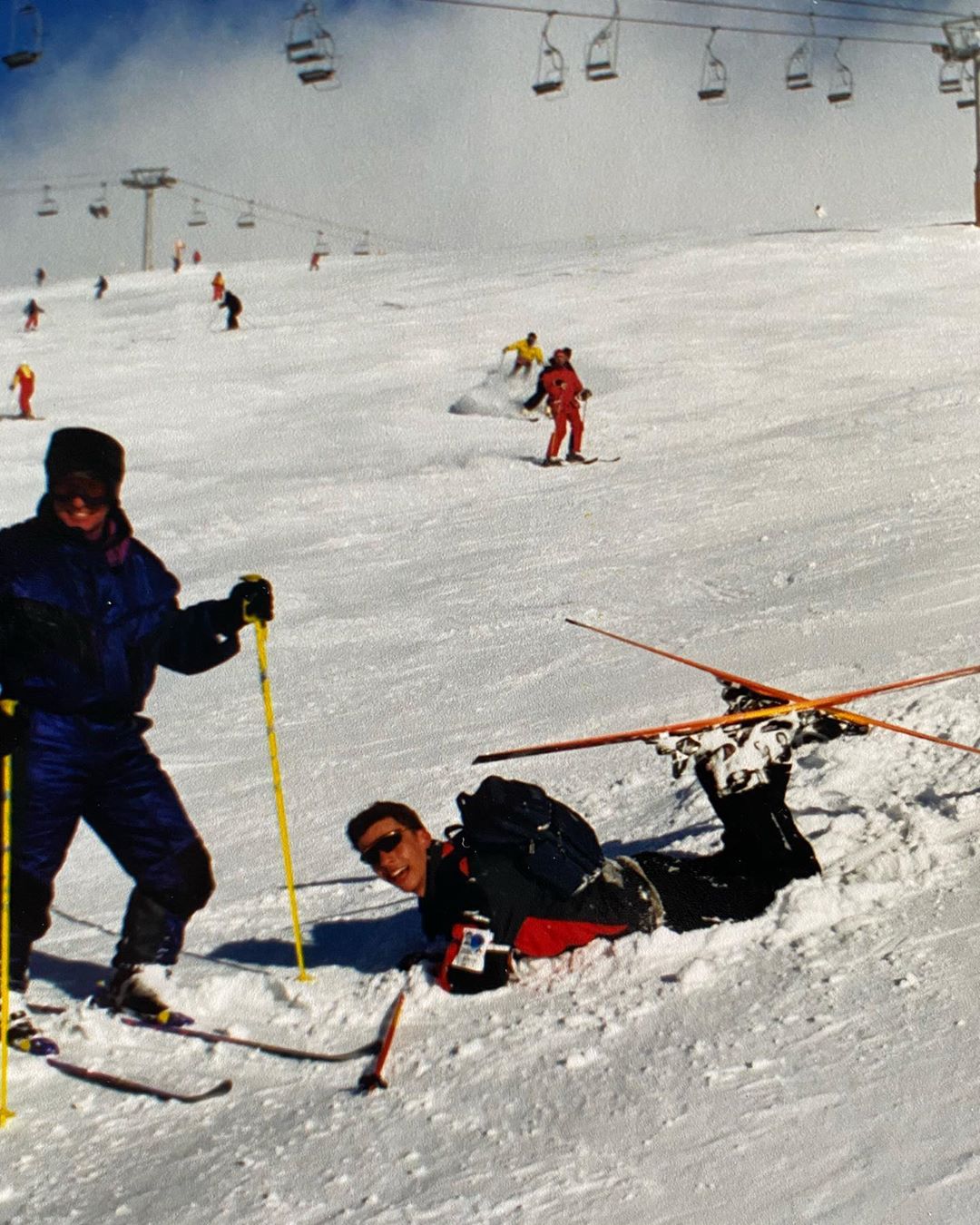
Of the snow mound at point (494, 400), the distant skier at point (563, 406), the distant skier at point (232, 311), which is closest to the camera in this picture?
the distant skier at point (563, 406)

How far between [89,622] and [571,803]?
2419 mm

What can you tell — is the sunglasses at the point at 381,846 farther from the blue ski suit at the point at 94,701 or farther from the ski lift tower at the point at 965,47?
the ski lift tower at the point at 965,47

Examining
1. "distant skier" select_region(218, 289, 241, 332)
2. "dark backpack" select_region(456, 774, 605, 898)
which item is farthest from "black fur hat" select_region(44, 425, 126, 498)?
"distant skier" select_region(218, 289, 241, 332)

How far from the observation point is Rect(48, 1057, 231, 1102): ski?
352 cm

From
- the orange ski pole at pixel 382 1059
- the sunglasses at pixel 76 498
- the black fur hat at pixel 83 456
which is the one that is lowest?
the orange ski pole at pixel 382 1059

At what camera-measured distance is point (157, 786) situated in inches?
159

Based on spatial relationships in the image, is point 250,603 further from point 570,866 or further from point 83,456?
point 570,866

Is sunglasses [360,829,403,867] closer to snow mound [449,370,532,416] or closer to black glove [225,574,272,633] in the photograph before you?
black glove [225,574,272,633]

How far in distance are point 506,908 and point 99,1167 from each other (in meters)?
1.22

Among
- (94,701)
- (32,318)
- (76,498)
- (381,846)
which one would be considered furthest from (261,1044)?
(32,318)

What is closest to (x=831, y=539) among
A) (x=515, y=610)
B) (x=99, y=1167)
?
(x=515, y=610)

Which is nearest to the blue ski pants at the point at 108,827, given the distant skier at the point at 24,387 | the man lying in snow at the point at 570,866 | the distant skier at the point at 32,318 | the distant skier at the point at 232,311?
the man lying in snow at the point at 570,866

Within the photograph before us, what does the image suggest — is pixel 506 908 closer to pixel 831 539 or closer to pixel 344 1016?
pixel 344 1016

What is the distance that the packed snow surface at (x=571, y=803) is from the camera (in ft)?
9.55
